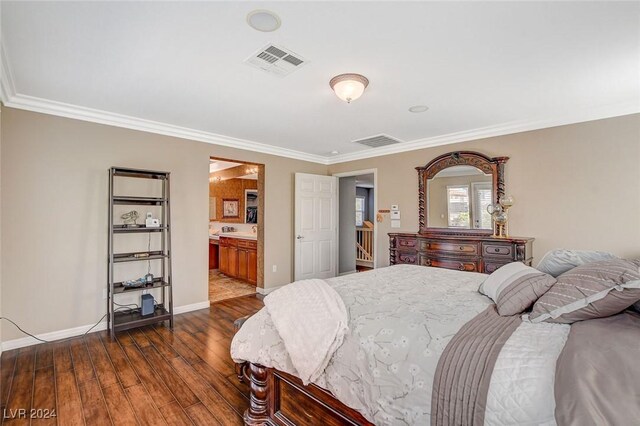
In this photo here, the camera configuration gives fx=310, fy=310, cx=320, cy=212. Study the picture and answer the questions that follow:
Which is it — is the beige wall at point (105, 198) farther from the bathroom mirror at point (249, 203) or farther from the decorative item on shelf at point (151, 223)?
the bathroom mirror at point (249, 203)

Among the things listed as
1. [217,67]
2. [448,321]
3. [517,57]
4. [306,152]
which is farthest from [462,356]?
[306,152]

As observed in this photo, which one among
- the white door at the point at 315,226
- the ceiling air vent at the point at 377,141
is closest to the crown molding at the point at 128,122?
the white door at the point at 315,226

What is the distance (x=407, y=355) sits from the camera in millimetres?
1262

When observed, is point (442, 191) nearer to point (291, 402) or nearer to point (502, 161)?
point (502, 161)

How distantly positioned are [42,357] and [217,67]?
2.98 metres

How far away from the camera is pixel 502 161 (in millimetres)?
3898

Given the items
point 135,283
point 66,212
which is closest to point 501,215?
point 135,283

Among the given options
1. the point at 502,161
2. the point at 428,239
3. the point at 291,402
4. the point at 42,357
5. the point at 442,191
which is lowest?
the point at 42,357

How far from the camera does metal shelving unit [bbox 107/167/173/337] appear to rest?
3.29 metres

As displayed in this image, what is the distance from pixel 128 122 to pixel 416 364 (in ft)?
12.9

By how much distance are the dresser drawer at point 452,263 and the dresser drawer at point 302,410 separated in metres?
2.87

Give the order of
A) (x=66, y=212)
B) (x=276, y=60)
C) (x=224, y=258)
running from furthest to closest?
(x=224, y=258)
(x=66, y=212)
(x=276, y=60)

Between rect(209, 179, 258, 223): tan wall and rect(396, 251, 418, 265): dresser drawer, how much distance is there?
13.7ft

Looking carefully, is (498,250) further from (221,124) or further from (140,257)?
(140,257)
